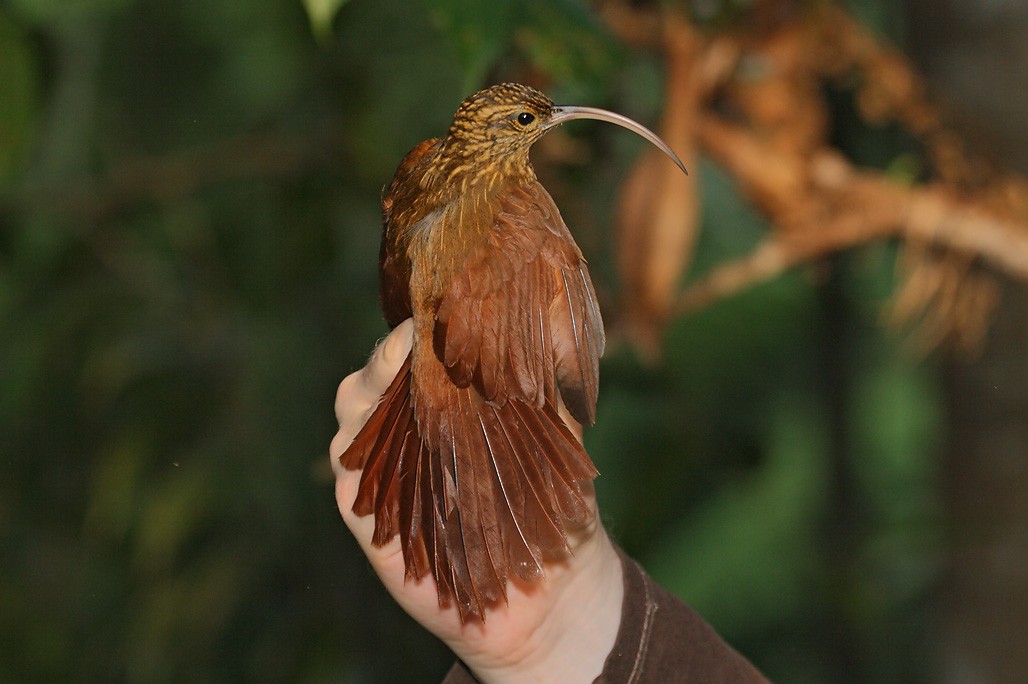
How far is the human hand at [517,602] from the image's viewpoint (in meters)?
0.94

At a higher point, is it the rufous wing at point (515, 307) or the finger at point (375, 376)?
the rufous wing at point (515, 307)

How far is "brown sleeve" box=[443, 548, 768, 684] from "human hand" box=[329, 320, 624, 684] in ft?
0.07

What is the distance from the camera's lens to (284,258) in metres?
2.57

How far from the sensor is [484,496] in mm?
852

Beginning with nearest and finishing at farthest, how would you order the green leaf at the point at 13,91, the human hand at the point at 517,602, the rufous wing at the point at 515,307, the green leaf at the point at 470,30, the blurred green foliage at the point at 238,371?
the rufous wing at the point at 515,307, the human hand at the point at 517,602, the green leaf at the point at 470,30, the green leaf at the point at 13,91, the blurred green foliage at the point at 238,371

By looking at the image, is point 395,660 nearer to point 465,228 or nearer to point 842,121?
point 842,121

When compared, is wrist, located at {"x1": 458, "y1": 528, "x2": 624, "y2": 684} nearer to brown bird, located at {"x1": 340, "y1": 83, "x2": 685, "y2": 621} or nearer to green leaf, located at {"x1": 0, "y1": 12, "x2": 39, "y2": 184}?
brown bird, located at {"x1": 340, "y1": 83, "x2": 685, "y2": 621}

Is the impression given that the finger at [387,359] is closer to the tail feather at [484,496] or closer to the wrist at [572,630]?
the tail feather at [484,496]

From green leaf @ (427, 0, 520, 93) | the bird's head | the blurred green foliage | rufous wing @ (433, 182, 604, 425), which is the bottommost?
the blurred green foliage

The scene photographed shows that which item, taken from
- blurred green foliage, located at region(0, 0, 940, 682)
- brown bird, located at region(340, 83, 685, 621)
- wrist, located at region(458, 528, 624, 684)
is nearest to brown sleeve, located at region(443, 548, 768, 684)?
wrist, located at region(458, 528, 624, 684)

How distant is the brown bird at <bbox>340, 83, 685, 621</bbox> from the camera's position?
2.77ft

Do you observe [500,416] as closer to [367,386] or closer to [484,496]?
[484,496]

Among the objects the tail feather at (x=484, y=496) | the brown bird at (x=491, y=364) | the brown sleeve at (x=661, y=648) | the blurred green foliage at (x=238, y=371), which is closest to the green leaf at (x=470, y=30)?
the brown bird at (x=491, y=364)

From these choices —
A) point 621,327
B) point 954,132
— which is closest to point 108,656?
point 621,327
